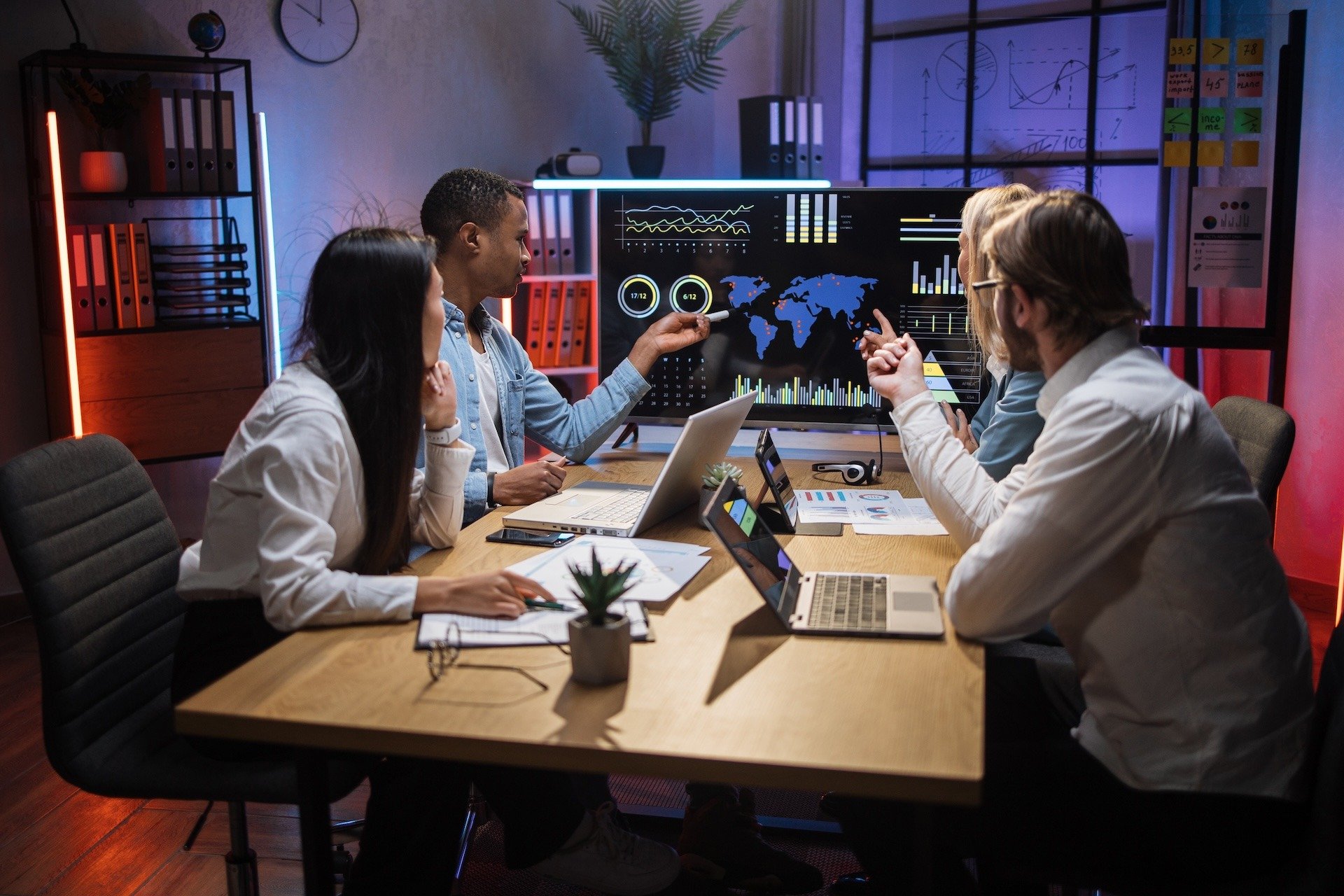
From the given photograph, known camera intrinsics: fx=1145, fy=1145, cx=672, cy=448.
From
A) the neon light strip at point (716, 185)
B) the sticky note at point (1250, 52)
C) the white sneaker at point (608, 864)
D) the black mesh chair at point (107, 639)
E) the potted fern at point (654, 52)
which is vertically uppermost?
the potted fern at point (654, 52)

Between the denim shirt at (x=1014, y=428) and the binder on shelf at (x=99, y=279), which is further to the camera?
the binder on shelf at (x=99, y=279)

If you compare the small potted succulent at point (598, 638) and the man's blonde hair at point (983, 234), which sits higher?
the man's blonde hair at point (983, 234)

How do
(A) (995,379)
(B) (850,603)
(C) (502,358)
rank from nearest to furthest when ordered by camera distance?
(B) (850,603)
(A) (995,379)
(C) (502,358)

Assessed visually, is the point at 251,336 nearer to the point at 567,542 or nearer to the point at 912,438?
the point at 567,542

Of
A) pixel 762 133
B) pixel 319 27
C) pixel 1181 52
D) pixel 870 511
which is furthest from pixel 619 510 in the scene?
pixel 319 27

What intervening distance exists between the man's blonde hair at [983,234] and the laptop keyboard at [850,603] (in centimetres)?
74

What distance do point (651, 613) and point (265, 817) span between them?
1389 millimetres

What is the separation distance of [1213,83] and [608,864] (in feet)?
9.21

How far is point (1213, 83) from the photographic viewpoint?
3.31 m

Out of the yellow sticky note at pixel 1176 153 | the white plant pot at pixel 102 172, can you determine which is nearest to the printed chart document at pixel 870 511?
the yellow sticky note at pixel 1176 153

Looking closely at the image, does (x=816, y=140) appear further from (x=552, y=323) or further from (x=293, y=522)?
(x=293, y=522)

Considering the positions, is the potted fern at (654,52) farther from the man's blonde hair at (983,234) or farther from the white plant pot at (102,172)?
the man's blonde hair at (983,234)

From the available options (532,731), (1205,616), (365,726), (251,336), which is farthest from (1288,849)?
(251,336)

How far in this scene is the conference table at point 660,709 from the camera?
1.14 m
